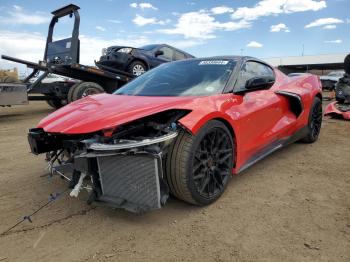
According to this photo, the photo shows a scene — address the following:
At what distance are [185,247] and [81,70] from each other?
23.3 feet

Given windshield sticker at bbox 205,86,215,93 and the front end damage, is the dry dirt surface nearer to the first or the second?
the front end damage

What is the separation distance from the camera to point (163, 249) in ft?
7.48

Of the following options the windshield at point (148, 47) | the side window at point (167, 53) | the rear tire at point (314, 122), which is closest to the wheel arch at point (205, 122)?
the rear tire at point (314, 122)

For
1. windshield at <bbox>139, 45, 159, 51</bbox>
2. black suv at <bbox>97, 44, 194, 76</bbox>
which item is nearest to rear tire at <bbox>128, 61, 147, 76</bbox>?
black suv at <bbox>97, 44, 194, 76</bbox>

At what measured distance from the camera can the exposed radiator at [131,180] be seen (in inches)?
96.4

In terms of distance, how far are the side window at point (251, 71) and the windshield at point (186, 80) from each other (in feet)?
0.46

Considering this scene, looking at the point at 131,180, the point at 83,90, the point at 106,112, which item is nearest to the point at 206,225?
the point at 131,180

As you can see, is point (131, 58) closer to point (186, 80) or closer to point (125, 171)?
point (186, 80)

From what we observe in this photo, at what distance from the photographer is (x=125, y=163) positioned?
2512 millimetres

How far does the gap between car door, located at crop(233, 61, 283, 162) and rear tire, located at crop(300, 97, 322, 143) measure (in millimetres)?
1145

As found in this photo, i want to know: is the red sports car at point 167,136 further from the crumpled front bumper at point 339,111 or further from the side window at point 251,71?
the crumpled front bumper at point 339,111

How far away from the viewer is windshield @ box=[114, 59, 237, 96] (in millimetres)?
3242

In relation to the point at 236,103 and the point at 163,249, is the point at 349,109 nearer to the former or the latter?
the point at 236,103

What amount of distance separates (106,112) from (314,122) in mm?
3734
